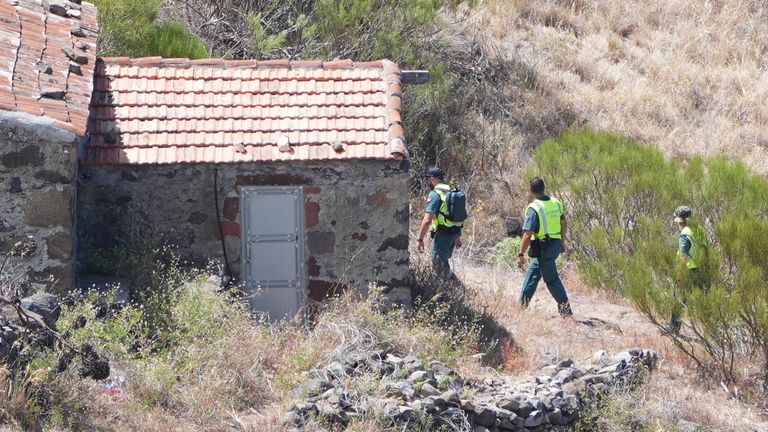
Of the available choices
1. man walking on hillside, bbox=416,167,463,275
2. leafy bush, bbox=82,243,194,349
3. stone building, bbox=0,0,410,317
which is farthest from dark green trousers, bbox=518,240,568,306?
leafy bush, bbox=82,243,194,349

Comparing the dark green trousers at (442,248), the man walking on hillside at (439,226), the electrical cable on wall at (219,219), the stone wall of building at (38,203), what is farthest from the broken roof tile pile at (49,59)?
the dark green trousers at (442,248)

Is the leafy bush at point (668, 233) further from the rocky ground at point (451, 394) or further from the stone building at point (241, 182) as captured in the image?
the stone building at point (241, 182)

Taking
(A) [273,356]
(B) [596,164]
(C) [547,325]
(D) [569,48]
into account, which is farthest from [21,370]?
(D) [569,48]

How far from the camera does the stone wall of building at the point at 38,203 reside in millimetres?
9375

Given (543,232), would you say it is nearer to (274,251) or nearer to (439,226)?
(439,226)

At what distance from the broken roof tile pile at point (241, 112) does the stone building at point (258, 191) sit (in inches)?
0.6

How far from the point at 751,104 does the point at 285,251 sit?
14.7 meters

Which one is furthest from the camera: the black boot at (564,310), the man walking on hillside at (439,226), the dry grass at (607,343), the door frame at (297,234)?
the black boot at (564,310)

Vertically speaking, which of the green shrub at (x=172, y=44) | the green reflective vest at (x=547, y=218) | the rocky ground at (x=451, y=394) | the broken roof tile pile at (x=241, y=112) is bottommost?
the rocky ground at (x=451, y=394)

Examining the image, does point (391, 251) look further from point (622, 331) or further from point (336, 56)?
point (336, 56)

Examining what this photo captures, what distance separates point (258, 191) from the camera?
1091 cm

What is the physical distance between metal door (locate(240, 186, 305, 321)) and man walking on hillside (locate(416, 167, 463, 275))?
1.73 m

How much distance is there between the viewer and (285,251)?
11008 mm

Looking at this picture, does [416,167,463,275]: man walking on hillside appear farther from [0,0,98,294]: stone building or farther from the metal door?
[0,0,98,294]: stone building
